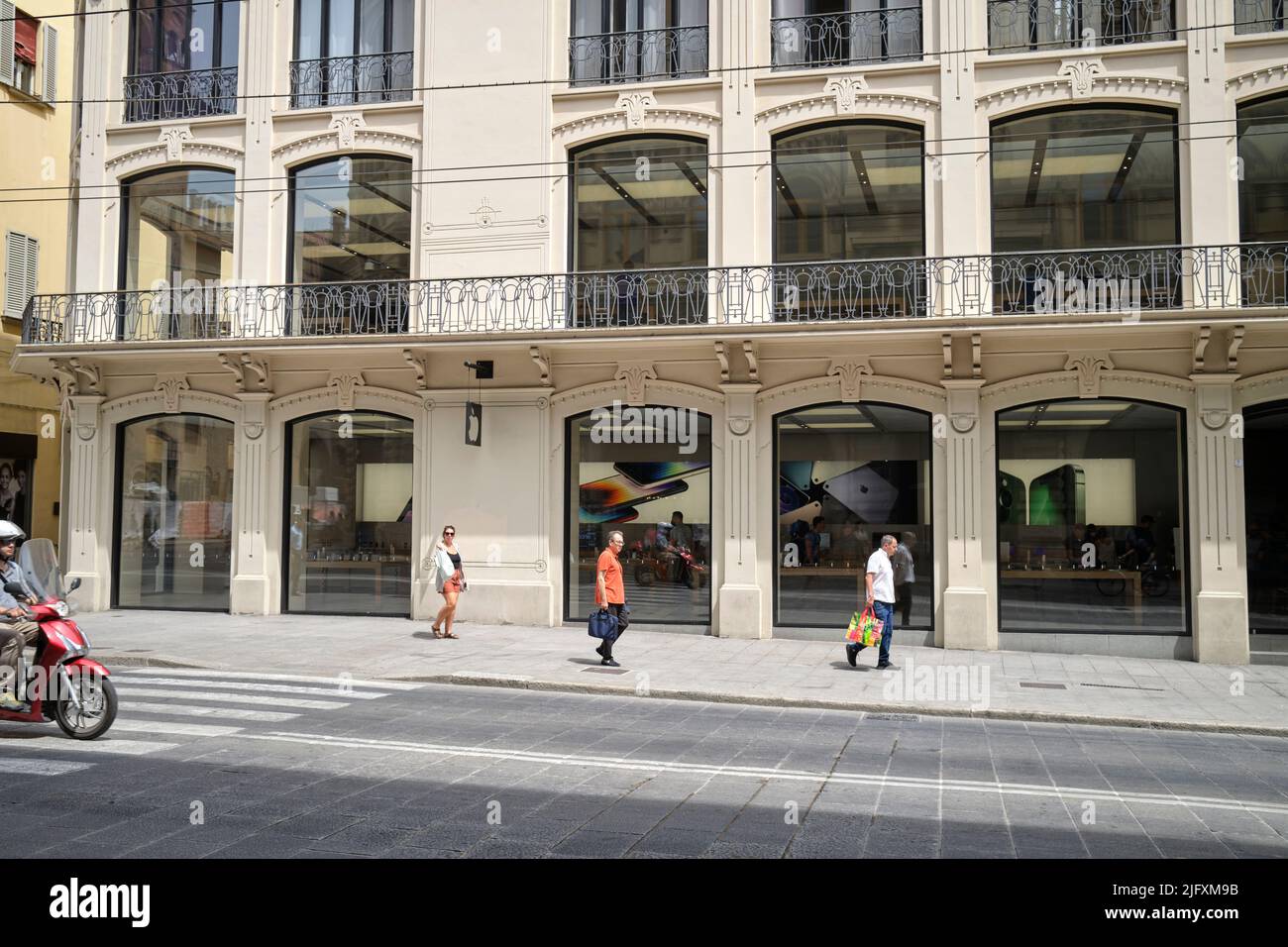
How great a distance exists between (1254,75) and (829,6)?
6.79 metres

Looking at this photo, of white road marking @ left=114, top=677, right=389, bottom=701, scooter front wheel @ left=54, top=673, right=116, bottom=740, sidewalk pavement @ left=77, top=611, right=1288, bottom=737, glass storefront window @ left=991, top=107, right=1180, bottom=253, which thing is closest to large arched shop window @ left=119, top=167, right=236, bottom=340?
sidewalk pavement @ left=77, top=611, right=1288, bottom=737

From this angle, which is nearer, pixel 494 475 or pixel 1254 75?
pixel 1254 75

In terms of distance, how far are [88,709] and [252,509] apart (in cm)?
1111

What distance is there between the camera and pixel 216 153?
2006 centimetres

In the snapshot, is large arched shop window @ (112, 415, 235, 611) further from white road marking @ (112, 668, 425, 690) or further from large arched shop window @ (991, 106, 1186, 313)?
large arched shop window @ (991, 106, 1186, 313)

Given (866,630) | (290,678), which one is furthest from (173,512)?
(866,630)

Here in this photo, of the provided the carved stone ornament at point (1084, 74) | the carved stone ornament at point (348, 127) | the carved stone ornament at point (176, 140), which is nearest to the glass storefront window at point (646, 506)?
the carved stone ornament at point (348, 127)

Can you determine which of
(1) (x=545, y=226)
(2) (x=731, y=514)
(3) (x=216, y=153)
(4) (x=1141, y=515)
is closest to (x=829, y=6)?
(1) (x=545, y=226)

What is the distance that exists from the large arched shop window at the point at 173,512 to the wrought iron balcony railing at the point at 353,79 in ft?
21.4

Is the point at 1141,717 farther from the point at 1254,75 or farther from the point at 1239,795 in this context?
the point at 1254,75

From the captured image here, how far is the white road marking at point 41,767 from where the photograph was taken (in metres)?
7.47

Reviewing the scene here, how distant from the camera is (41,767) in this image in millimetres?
7629

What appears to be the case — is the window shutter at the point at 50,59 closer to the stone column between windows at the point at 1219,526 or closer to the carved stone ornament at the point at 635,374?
the carved stone ornament at the point at 635,374

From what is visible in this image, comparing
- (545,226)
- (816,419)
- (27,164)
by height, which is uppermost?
(27,164)
